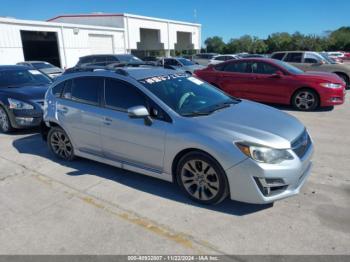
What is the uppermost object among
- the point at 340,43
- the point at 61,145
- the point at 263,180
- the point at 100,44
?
the point at 100,44

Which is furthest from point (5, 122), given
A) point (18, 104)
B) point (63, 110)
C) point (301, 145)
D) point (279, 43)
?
point (279, 43)

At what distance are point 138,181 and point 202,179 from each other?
118 cm

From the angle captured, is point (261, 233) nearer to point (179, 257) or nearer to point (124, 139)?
point (179, 257)

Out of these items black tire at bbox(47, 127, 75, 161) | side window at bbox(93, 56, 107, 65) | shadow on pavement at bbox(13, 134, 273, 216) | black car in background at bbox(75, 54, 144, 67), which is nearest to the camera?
shadow on pavement at bbox(13, 134, 273, 216)

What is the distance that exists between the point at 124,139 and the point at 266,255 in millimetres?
2262

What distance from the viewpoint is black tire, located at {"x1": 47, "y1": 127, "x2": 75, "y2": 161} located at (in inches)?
199

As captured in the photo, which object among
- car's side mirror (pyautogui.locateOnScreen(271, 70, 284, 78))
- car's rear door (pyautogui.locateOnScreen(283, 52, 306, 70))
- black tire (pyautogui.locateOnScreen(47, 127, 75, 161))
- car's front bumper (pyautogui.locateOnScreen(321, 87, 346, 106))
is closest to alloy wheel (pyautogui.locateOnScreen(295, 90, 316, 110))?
car's front bumper (pyautogui.locateOnScreen(321, 87, 346, 106))

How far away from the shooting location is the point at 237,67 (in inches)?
381

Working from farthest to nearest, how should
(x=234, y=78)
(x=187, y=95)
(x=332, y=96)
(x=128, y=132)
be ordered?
(x=234, y=78)
(x=332, y=96)
(x=187, y=95)
(x=128, y=132)

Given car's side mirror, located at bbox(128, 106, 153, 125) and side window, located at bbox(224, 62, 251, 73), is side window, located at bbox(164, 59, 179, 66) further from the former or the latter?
car's side mirror, located at bbox(128, 106, 153, 125)

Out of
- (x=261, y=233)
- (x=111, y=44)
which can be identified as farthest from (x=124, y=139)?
(x=111, y=44)

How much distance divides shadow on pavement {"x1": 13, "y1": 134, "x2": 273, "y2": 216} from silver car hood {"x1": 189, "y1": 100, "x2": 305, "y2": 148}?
85 cm

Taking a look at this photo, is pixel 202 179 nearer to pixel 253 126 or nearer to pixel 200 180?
pixel 200 180

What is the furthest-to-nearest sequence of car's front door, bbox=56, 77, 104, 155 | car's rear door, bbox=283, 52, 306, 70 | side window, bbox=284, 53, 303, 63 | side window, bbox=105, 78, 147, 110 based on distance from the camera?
side window, bbox=284, 53, 303, 63 → car's rear door, bbox=283, 52, 306, 70 → car's front door, bbox=56, 77, 104, 155 → side window, bbox=105, 78, 147, 110
